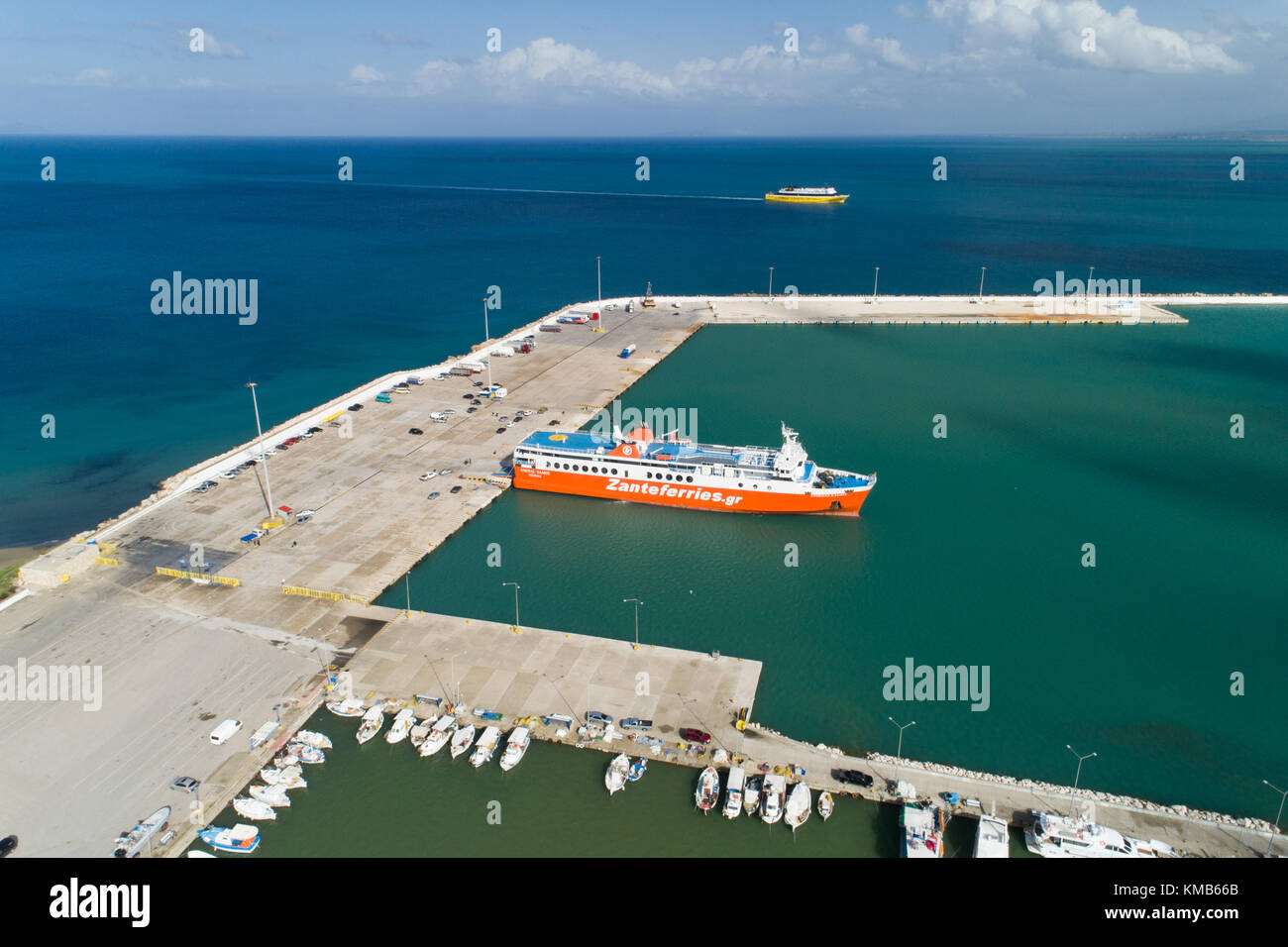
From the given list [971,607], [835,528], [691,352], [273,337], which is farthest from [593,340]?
[971,607]

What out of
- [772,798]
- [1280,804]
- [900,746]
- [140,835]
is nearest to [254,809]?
[140,835]

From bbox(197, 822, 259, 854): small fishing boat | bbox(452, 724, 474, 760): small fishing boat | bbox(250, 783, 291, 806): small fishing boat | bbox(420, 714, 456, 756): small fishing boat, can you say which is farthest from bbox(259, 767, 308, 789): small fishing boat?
bbox(452, 724, 474, 760): small fishing boat

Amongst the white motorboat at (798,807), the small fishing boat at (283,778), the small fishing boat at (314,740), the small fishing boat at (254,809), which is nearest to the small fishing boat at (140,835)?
the small fishing boat at (254,809)

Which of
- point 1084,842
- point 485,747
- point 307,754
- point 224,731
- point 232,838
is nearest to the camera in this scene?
point 1084,842

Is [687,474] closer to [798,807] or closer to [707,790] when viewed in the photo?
[707,790]

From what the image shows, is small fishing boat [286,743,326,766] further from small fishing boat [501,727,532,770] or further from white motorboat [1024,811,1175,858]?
white motorboat [1024,811,1175,858]

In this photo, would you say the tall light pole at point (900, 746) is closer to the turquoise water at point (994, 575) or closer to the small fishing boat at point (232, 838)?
the turquoise water at point (994, 575)

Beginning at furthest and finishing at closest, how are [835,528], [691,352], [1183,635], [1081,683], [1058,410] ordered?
[691,352] < [1058,410] < [835,528] < [1183,635] < [1081,683]

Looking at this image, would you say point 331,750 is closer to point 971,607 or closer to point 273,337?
point 971,607
